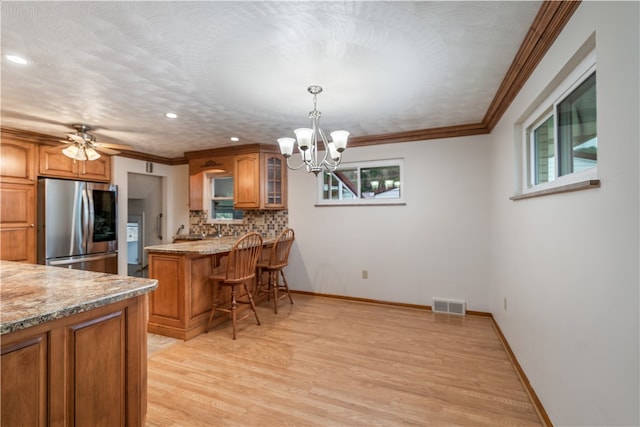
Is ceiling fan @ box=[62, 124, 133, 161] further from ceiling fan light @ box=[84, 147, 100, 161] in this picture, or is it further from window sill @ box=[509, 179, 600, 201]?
window sill @ box=[509, 179, 600, 201]

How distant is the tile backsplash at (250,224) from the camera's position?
181 inches

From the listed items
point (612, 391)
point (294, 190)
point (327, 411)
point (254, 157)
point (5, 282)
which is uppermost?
point (254, 157)

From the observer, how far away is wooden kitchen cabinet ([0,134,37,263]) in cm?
330

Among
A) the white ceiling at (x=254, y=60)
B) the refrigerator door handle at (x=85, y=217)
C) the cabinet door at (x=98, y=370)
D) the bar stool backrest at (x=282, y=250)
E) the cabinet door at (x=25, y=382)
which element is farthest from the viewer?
the refrigerator door handle at (x=85, y=217)

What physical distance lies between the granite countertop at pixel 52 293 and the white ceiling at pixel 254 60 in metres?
1.40

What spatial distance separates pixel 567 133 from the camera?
1.62 m

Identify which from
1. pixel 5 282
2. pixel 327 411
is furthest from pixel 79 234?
pixel 327 411

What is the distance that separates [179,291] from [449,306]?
124 inches

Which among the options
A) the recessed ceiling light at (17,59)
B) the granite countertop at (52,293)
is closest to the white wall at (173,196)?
the recessed ceiling light at (17,59)

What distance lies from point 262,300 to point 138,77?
3.04 metres

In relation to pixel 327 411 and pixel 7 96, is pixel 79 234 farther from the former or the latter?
pixel 327 411

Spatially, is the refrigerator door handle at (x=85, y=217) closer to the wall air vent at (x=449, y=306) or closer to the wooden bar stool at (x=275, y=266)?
the wooden bar stool at (x=275, y=266)

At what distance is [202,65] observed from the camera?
2.02 metres

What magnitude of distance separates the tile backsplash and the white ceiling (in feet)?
5.74
